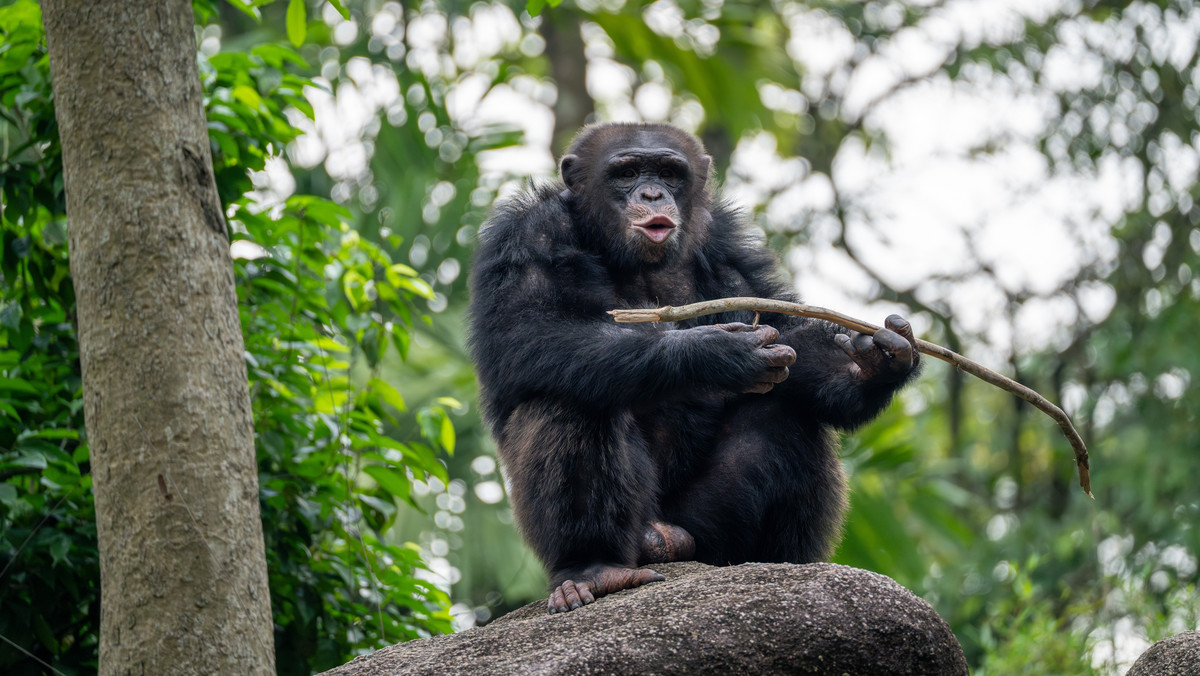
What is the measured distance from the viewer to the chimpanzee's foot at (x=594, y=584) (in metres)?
4.08

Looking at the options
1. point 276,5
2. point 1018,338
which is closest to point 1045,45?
point 1018,338

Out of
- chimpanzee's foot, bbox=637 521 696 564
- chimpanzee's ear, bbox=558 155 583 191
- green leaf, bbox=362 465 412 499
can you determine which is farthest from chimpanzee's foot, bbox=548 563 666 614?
chimpanzee's ear, bbox=558 155 583 191

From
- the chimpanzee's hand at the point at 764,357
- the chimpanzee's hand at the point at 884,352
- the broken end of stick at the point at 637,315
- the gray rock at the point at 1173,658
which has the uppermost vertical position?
the broken end of stick at the point at 637,315

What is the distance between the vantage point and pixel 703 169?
568 centimetres

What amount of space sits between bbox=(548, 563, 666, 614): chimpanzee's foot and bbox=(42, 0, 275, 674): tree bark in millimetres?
1074

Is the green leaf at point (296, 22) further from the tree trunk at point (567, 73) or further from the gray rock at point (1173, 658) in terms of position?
the tree trunk at point (567, 73)

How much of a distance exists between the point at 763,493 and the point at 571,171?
1814 millimetres

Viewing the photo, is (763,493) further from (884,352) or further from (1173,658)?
(1173,658)

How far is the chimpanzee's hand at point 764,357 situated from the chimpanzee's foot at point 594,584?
0.84 m

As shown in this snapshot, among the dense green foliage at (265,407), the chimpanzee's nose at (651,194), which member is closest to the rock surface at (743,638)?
the dense green foliage at (265,407)

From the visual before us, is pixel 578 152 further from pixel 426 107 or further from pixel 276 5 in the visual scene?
pixel 276 5

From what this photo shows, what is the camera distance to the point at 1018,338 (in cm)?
1388

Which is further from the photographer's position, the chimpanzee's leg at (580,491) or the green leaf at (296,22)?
the green leaf at (296,22)

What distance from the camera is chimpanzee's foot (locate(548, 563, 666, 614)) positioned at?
4.08 m
